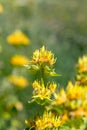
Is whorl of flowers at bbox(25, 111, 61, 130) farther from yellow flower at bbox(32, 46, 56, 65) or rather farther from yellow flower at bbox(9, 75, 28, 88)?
yellow flower at bbox(9, 75, 28, 88)

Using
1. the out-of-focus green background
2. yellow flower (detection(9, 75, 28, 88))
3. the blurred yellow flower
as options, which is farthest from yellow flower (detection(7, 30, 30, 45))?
the blurred yellow flower

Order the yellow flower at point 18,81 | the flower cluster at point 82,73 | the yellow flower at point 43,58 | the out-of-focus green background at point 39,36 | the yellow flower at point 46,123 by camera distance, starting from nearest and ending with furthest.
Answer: the yellow flower at point 46,123 → the yellow flower at point 43,58 → the flower cluster at point 82,73 → the out-of-focus green background at point 39,36 → the yellow flower at point 18,81

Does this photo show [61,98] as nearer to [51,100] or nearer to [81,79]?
[51,100]

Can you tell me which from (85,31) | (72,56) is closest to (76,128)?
(72,56)

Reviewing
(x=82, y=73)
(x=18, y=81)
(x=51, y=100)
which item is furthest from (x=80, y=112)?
(x=18, y=81)

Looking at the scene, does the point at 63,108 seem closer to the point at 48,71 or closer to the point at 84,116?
the point at 84,116

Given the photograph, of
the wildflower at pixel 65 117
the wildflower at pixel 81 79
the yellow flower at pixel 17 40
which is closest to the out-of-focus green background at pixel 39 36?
the yellow flower at pixel 17 40

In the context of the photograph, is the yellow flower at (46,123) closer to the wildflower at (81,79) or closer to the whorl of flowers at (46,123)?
the whorl of flowers at (46,123)
